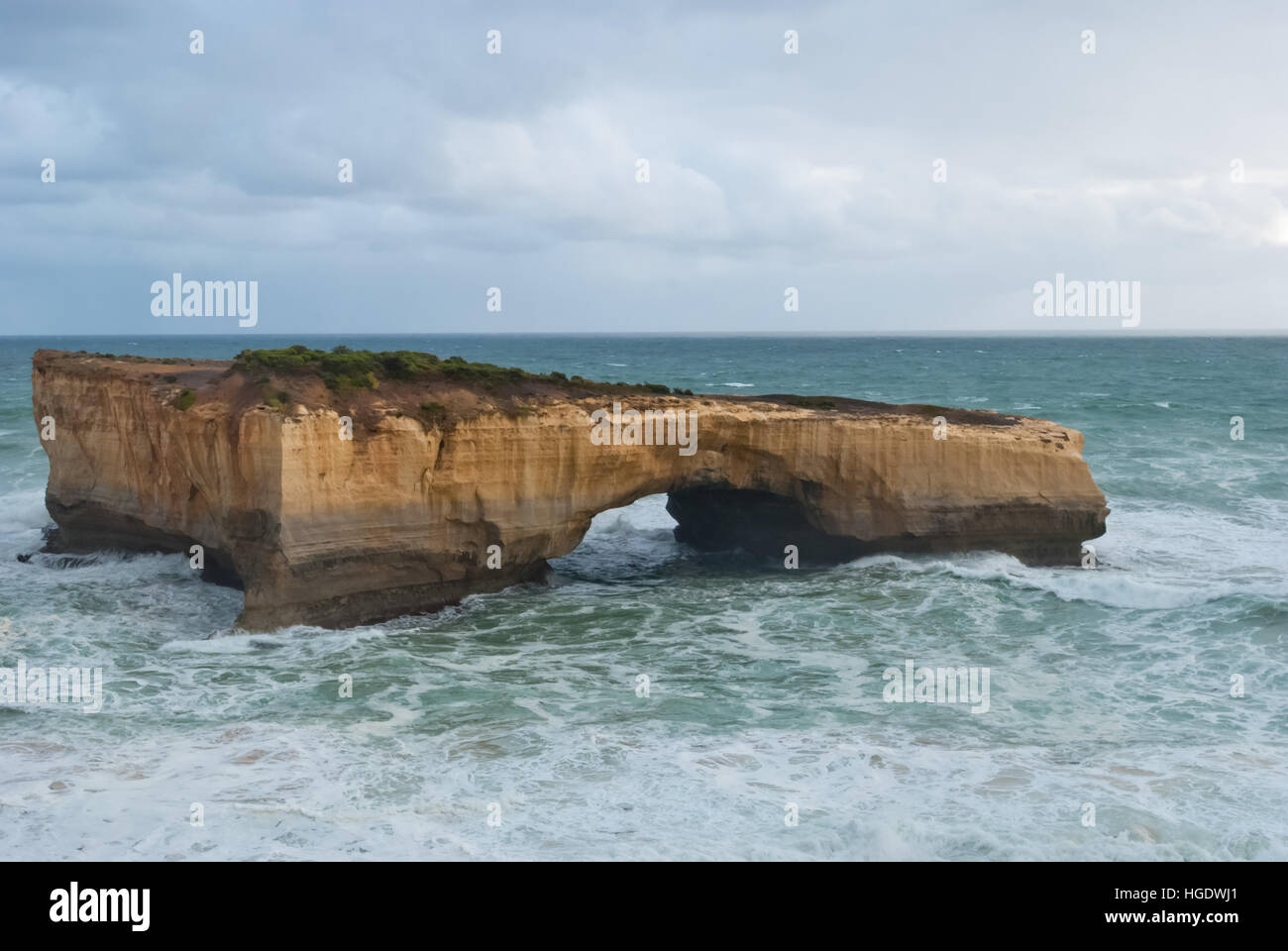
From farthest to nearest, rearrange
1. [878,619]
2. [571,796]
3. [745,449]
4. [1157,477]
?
[1157,477], [745,449], [878,619], [571,796]

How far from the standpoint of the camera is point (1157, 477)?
3052cm

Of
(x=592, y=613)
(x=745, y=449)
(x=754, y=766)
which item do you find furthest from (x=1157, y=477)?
(x=754, y=766)

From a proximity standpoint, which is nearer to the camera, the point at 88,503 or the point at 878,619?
the point at 878,619

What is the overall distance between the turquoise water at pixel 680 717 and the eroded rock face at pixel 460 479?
27.5 inches

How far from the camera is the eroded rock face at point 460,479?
629 inches

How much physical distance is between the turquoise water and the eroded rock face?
2.29ft

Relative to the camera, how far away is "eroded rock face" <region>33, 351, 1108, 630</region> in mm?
15984

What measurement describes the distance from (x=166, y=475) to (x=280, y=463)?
4.22 meters

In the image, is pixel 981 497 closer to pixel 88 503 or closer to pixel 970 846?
pixel 970 846
